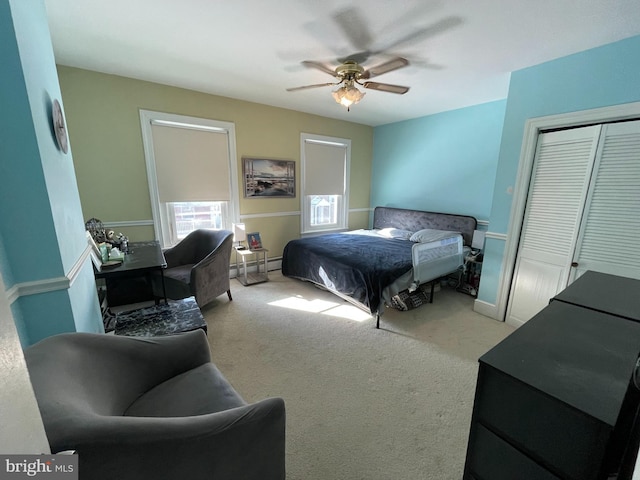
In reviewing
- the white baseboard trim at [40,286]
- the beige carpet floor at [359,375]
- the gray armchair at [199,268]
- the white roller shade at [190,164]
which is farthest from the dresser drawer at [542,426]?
the white roller shade at [190,164]

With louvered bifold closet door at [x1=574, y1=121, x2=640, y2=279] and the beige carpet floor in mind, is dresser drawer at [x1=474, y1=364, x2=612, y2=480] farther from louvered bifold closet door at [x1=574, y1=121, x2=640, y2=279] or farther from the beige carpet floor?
louvered bifold closet door at [x1=574, y1=121, x2=640, y2=279]

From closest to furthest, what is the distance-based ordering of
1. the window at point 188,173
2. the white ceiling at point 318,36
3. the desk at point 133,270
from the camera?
1. the white ceiling at point 318,36
2. the desk at point 133,270
3. the window at point 188,173

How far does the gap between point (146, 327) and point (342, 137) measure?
4267mm

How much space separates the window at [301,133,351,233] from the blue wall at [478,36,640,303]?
273cm

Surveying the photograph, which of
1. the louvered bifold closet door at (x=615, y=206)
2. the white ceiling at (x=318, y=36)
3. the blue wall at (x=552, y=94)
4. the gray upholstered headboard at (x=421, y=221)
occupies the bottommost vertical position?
the gray upholstered headboard at (x=421, y=221)

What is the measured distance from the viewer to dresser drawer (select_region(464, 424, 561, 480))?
0.85m

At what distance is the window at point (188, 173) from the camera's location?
10.7ft

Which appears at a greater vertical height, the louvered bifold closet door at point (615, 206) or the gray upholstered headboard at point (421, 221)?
the louvered bifold closet door at point (615, 206)

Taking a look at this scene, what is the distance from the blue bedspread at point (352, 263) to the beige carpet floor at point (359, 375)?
0.34m

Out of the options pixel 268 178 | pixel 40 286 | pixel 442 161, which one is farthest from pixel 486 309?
pixel 40 286

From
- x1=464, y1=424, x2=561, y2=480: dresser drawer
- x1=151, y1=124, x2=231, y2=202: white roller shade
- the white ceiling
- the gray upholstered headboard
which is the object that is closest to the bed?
the gray upholstered headboard

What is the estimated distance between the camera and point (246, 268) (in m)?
4.09

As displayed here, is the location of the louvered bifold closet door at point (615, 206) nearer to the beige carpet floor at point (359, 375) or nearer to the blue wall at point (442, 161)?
the beige carpet floor at point (359, 375)

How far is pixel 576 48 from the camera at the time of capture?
212 centimetres
